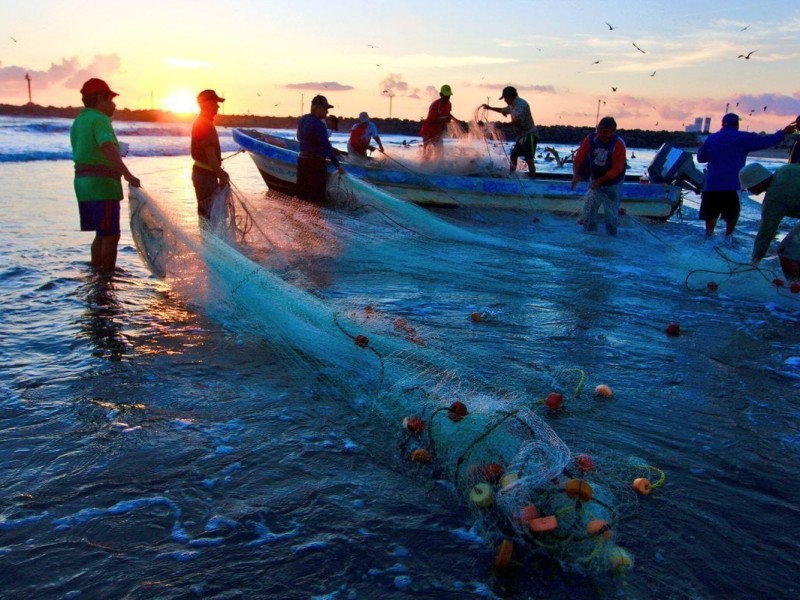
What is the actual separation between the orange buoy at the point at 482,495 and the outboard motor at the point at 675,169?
39.3 feet

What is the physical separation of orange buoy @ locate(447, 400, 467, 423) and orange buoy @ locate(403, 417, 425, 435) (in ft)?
0.64

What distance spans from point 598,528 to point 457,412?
84 centimetres

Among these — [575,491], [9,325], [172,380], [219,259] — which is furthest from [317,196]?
[575,491]

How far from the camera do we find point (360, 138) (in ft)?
41.4

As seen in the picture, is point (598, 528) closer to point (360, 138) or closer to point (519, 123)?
point (519, 123)

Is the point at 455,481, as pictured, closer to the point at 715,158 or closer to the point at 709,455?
the point at 709,455

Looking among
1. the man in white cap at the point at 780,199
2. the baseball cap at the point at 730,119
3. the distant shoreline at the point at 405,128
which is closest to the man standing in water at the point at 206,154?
the man in white cap at the point at 780,199

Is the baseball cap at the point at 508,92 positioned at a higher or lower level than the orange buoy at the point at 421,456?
higher

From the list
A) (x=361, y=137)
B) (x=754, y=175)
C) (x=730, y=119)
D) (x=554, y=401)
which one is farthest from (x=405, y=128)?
(x=554, y=401)

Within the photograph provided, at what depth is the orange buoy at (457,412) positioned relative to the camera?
2.90 m

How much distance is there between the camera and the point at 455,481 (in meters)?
2.80

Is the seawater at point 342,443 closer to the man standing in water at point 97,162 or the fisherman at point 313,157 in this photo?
the man standing in water at point 97,162

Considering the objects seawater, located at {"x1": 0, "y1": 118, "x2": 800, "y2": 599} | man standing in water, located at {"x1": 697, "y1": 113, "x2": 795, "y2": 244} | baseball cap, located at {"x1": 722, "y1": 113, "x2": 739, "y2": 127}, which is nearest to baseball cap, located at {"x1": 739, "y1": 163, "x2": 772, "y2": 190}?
seawater, located at {"x1": 0, "y1": 118, "x2": 800, "y2": 599}

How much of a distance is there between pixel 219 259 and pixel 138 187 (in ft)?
5.84
